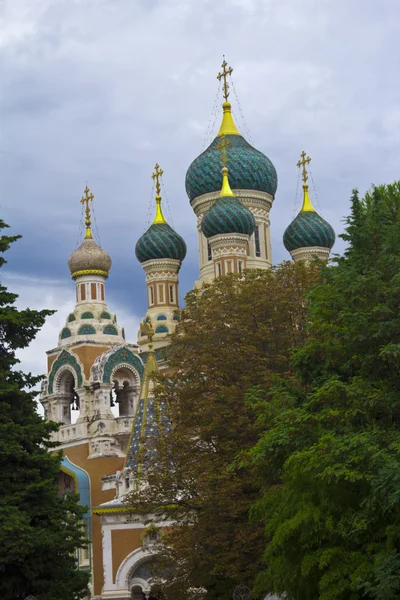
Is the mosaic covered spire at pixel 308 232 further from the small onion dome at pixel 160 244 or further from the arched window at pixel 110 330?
the arched window at pixel 110 330

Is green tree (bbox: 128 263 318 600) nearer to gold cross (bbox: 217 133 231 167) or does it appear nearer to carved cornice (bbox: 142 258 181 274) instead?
gold cross (bbox: 217 133 231 167)

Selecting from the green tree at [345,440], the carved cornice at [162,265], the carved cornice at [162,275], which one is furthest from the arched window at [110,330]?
the green tree at [345,440]

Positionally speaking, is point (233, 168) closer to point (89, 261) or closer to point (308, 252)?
point (308, 252)

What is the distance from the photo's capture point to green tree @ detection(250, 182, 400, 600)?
39.7 ft

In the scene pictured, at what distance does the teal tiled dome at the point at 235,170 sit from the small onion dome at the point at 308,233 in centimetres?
192

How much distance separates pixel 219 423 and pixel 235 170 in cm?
2238

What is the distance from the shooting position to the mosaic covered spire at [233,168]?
4025 cm

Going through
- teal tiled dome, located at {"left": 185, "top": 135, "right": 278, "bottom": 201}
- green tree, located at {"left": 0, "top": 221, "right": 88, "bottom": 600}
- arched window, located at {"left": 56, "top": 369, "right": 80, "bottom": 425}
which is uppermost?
teal tiled dome, located at {"left": 185, "top": 135, "right": 278, "bottom": 201}

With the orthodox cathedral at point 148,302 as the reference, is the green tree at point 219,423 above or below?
below

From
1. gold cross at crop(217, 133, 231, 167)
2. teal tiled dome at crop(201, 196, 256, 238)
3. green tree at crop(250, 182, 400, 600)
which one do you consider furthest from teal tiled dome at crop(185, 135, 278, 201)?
green tree at crop(250, 182, 400, 600)

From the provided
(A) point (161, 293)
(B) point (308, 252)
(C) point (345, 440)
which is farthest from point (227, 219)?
(C) point (345, 440)

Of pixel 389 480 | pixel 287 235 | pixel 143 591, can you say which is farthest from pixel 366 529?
pixel 287 235

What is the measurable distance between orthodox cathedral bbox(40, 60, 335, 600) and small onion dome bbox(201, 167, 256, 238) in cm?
3

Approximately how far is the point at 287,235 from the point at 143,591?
18.0m
